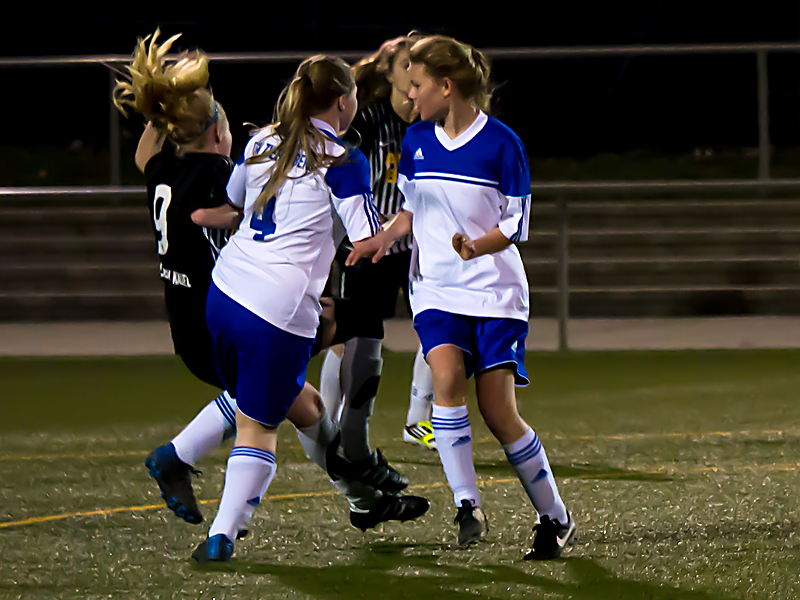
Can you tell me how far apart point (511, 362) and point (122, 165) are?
6790 millimetres

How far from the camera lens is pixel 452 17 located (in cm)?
1580

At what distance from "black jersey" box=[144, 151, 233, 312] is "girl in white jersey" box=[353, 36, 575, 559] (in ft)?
1.83

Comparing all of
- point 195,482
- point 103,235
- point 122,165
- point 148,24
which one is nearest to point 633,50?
point 122,165

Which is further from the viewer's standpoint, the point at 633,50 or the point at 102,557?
the point at 633,50

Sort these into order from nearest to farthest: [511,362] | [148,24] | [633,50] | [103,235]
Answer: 1. [511,362]
2. [633,50]
3. [103,235]
4. [148,24]

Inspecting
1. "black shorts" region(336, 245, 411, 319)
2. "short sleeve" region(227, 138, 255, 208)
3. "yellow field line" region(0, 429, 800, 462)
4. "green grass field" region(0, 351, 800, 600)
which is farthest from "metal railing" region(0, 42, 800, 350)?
"short sleeve" region(227, 138, 255, 208)

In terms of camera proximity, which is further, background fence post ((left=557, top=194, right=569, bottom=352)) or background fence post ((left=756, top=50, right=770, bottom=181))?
background fence post ((left=756, top=50, right=770, bottom=181))

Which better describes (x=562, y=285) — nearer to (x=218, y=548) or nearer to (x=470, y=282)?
(x=470, y=282)

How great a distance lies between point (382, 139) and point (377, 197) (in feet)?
1.05

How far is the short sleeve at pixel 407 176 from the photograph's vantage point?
343 cm

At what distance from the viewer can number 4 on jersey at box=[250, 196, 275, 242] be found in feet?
10.3

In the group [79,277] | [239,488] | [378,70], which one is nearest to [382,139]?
[378,70]

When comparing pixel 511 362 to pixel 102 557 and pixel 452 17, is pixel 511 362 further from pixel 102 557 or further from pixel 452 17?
pixel 452 17

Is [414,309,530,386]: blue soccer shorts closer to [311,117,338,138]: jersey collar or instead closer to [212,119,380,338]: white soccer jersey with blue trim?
[212,119,380,338]: white soccer jersey with blue trim
